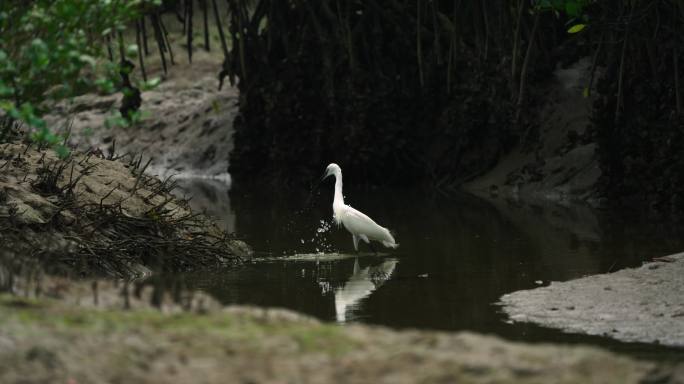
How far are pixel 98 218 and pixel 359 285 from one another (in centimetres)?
269

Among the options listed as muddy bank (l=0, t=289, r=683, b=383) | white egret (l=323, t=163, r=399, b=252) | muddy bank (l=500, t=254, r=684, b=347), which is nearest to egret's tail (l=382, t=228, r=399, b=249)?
white egret (l=323, t=163, r=399, b=252)

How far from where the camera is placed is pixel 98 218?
40.8ft

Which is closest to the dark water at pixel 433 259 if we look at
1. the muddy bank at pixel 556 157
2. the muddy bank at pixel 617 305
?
the muddy bank at pixel 617 305

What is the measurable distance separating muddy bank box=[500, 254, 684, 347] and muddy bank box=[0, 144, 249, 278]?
3.44m

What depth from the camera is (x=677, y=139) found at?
762 inches

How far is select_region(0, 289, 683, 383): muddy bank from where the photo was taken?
5.14m

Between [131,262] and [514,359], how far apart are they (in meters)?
7.53

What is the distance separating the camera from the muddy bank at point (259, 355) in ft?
16.9

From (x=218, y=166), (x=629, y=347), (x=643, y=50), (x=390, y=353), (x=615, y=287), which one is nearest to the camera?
(x=390, y=353)

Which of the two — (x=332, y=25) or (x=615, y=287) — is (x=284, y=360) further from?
(x=332, y=25)

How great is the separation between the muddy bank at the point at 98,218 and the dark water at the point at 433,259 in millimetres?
513

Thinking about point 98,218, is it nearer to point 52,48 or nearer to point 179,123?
point 52,48

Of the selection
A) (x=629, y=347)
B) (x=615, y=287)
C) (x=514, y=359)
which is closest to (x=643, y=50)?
(x=615, y=287)

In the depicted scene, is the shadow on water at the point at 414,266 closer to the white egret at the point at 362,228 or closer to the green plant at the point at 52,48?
the white egret at the point at 362,228
